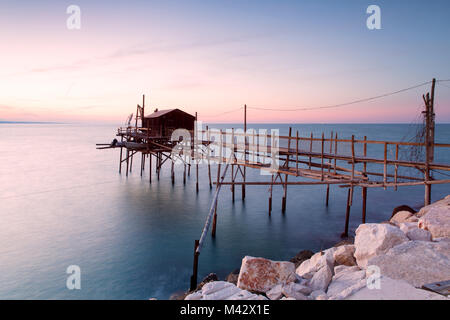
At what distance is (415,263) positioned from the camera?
538cm

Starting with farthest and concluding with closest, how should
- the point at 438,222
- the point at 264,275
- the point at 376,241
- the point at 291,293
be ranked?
1. the point at 438,222
2. the point at 376,241
3. the point at 264,275
4. the point at 291,293

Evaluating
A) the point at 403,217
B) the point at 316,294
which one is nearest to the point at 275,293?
the point at 316,294

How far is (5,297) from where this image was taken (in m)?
10.1

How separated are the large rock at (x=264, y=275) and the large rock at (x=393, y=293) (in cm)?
143

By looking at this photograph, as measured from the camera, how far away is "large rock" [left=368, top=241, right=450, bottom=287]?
199 inches

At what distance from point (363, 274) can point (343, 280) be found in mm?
393

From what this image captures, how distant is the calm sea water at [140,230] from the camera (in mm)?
10992

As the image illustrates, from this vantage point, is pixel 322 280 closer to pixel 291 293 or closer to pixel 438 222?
pixel 291 293

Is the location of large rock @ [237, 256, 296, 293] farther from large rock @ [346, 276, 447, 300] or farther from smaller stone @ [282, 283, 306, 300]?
large rock @ [346, 276, 447, 300]

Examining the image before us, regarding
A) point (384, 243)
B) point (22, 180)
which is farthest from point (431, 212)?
point (22, 180)
